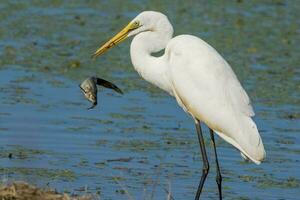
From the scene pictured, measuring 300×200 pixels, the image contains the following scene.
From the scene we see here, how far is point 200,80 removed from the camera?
798 cm

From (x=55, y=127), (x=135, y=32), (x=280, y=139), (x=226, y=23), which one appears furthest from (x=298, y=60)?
(x=135, y=32)

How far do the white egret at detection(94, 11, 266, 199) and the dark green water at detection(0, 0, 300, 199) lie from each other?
652 mm

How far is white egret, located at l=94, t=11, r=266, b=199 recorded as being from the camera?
7.73 metres

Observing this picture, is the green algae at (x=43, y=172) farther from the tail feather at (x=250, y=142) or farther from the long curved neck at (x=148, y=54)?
the tail feather at (x=250, y=142)

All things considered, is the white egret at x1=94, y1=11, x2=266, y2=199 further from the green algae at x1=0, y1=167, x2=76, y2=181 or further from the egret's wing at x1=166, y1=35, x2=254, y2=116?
the green algae at x1=0, y1=167, x2=76, y2=181

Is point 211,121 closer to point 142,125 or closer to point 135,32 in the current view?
point 135,32

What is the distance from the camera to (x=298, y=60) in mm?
13273

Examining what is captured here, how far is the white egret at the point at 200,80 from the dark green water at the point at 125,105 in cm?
65

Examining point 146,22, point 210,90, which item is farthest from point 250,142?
point 146,22

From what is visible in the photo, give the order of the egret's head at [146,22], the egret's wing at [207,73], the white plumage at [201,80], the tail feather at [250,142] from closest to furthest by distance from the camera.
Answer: the tail feather at [250,142], the white plumage at [201,80], the egret's wing at [207,73], the egret's head at [146,22]

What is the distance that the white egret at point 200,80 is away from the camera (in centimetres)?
773

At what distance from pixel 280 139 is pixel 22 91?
311 cm

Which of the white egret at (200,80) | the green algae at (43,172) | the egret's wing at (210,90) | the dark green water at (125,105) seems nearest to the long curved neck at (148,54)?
the white egret at (200,80)

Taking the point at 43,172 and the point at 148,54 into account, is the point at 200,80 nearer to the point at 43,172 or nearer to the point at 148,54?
the point at 148,54
